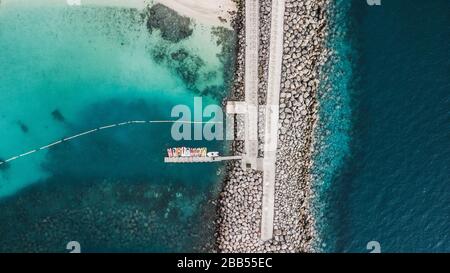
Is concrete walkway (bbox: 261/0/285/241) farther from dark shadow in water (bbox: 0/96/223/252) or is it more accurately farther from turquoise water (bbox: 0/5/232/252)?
dark shadow in water (bbox: 0/96/223/252)

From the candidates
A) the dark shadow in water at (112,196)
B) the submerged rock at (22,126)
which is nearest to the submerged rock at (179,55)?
the dark shadow in water at (112,196)

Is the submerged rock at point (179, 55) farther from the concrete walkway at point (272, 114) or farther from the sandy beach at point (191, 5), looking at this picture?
the concrete walkway at point (272, 114)

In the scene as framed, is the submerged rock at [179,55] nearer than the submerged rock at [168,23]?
No

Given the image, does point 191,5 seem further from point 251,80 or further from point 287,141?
point 287,141

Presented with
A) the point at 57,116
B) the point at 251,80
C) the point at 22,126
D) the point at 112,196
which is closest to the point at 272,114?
the point at 251,80

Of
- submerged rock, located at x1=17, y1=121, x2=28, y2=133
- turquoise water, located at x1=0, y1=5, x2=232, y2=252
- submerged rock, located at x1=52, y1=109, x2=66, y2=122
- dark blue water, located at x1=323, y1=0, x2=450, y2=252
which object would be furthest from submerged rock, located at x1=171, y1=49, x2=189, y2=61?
dark blue water, located at x1=323, y1=0, x2=450, y2=252

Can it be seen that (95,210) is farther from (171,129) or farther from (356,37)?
(356,37)

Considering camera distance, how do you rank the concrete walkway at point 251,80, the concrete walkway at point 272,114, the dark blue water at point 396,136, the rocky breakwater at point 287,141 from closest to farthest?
the concrete walkway at point 251,80 → the concrete walkway at point 272,114 → the rocky breakwater at point 287,141 → the dark blue water at point 396,136
